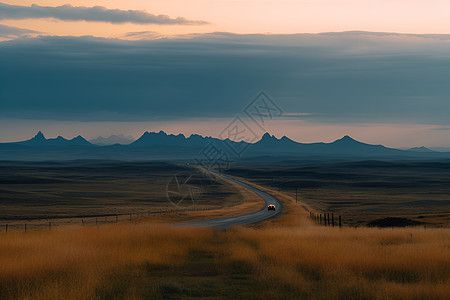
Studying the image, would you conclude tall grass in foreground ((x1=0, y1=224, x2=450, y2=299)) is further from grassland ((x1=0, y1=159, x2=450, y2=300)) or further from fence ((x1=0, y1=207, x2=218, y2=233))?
fence ((x1=0, y1=207, x2=218, y2=233))

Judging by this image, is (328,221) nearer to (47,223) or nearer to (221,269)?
(47,223)

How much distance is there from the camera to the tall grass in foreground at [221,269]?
1534 cm

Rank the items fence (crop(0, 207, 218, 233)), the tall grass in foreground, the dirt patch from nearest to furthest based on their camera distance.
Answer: the tall grass in foreground → fence (crop(0, 207, 218, 233)) → the dirt patch

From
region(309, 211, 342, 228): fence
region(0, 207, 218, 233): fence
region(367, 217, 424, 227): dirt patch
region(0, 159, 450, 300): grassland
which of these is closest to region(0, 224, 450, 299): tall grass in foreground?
region(0, 159, 450, 300): grassland

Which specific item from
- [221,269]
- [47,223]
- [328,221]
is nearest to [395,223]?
[328,221]

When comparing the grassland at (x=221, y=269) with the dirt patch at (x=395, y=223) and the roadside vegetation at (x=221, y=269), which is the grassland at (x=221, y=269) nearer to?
the roadside vegetation at (x=221, y=269)

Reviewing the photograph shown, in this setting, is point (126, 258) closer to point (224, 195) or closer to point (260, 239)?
point (260, 239)

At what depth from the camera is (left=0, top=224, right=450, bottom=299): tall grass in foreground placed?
15336 mm

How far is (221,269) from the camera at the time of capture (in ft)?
67.8

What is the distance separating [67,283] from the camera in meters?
16.3

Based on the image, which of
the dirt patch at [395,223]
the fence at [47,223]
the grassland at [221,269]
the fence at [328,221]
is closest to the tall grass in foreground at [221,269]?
the grassland at [221,269]

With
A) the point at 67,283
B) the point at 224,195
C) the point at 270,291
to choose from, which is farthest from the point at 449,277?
the point at 224,195

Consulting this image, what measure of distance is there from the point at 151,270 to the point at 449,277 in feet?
37.6

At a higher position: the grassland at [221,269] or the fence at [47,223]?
the grassland at [221,269]
